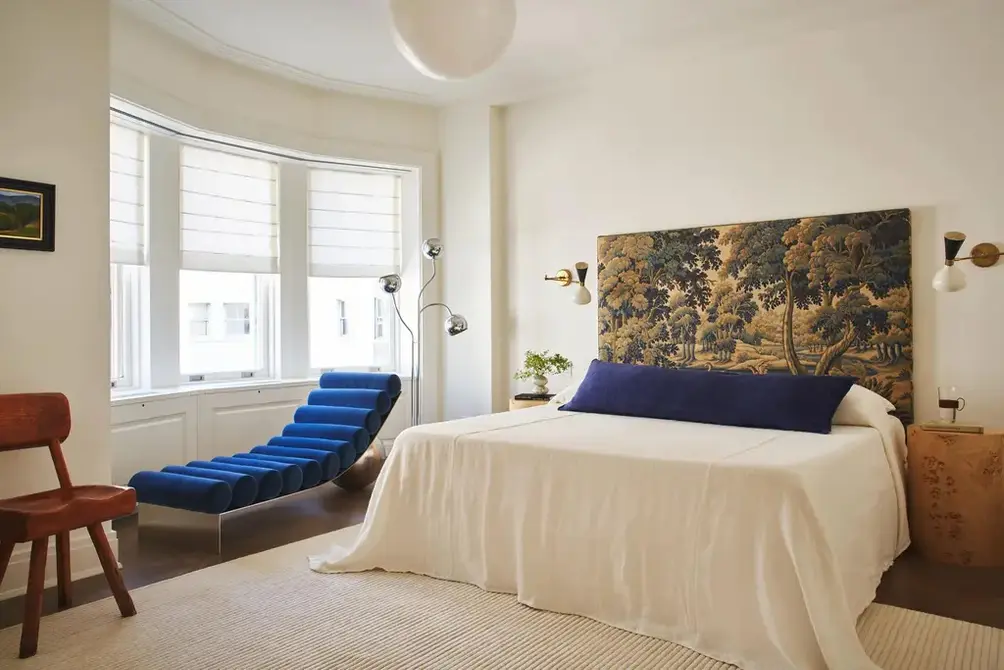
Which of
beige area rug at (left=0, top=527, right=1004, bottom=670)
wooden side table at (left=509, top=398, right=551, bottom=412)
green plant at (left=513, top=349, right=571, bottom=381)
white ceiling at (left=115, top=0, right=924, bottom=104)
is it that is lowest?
beige area rug at (left=0, top=527, right=1004, bottom=670)

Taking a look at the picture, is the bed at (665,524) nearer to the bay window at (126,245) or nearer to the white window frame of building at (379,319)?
the bay window at (126,245)

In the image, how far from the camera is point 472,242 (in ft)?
19.9

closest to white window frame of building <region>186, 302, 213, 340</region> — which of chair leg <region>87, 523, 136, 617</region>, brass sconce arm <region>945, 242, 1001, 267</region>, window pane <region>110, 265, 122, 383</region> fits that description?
window pane <region>110, 265, 122, 383</region>

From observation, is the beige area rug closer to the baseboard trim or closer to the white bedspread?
the white bedspread

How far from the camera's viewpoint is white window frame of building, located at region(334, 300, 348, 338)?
623 cm

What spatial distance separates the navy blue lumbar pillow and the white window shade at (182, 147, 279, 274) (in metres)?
2.66

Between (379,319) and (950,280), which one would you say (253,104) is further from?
(950,280)

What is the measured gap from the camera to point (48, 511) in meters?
2.78

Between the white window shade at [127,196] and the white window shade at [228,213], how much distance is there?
0.31 meters

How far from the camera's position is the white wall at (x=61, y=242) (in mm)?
3363

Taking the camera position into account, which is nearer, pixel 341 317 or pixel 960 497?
pixel 960 497

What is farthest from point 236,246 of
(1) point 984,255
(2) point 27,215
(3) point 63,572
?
(1) point 984,255

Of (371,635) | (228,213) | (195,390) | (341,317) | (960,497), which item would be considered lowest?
(371,635)

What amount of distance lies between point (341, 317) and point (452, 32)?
3.98 metres
